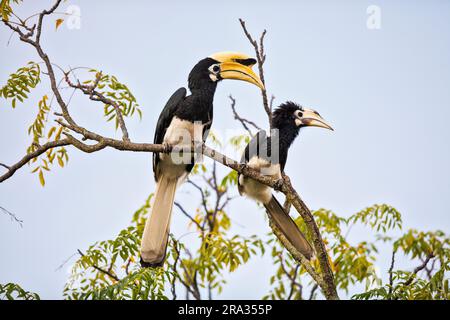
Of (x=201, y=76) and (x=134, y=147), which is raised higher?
(x=201, y=76)

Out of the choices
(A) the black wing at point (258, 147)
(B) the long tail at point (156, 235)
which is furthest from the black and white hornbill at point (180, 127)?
(A) the black wing at point (258, 147)

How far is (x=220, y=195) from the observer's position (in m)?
5.70

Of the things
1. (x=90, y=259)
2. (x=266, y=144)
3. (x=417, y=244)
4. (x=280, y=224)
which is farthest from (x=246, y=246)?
(x=417, y=244)

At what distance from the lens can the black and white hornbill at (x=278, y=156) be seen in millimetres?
4270

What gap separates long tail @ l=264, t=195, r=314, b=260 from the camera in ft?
13.8

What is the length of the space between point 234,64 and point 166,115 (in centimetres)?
70

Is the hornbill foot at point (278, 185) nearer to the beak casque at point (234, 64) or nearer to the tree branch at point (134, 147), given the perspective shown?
the tree branch at point (134, 147)

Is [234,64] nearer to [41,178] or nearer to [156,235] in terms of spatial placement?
[156,235]

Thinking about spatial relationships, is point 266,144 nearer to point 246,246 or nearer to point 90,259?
point 246,246

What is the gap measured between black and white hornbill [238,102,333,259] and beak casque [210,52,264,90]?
0.50 m

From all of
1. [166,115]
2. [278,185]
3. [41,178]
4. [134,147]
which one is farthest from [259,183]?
[41,178]

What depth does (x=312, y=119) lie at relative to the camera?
4.84 meters

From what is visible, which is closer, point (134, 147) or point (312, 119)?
point (134, 147)
